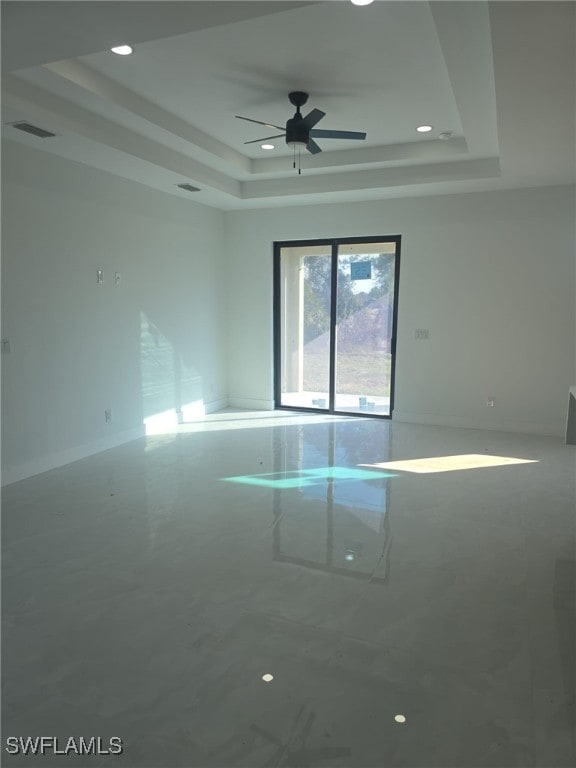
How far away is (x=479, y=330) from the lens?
6125mm

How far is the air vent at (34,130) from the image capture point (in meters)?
3.77

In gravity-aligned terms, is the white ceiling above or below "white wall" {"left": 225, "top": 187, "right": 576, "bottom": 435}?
above

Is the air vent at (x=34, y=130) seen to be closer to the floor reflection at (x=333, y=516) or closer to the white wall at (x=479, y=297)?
the floor reflection at (x=333, y=516)

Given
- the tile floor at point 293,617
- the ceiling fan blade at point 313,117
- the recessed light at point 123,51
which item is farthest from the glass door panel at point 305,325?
the recessed light at point 123,51

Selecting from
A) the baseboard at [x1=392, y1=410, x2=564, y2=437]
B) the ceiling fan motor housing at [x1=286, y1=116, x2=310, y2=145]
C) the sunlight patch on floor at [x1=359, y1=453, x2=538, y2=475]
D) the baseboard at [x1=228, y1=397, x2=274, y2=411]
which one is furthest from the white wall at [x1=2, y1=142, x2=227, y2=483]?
the baseboard at [x1=392, y1=410, x2=564, y2=437]

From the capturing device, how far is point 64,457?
15.9ft

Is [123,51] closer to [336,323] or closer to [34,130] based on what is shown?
[34,130]

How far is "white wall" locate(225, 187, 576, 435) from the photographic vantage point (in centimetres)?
573

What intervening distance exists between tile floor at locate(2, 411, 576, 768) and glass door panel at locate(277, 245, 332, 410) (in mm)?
2779

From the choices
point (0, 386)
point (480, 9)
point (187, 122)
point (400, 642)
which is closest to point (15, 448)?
point (0, 386)

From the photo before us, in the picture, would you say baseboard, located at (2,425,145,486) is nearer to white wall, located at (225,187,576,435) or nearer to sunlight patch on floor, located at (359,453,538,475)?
sunlight patch on floor, located at (359,453,538,475)

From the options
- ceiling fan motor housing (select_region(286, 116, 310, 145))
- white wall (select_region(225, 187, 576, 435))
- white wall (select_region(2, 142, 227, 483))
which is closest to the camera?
ceiling fan motor housing (select_region(286, 116, 310, 145))

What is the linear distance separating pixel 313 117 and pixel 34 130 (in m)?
2.06

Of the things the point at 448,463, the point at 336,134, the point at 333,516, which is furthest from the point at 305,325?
the point at 333,516
